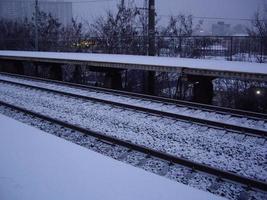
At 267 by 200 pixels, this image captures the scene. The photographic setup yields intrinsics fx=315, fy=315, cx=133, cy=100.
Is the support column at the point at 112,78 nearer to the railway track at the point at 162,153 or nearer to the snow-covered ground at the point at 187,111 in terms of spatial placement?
the snow-covered ground at the point at 187,111

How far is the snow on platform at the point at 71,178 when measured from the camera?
425 centimetres

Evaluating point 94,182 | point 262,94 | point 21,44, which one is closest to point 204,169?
point 94,182

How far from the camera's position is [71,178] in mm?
4770

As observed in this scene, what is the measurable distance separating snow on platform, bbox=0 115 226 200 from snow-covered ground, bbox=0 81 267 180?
7.60ft

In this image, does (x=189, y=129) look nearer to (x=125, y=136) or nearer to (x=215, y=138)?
(x=215, y=138)

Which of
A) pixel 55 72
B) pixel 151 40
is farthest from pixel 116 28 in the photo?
pixel 55 72

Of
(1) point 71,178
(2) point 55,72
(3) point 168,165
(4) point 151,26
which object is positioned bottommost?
(3) point 168,165

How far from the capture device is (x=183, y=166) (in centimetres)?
649

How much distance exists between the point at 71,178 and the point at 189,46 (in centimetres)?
1440

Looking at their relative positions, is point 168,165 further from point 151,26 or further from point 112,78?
point 151,26

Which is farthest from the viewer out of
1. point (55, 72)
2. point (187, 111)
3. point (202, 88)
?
point (55, 72)

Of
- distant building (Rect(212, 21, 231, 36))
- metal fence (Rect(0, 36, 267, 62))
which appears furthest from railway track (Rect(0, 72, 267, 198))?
distant building (Rect(212, 21, 231, 36))

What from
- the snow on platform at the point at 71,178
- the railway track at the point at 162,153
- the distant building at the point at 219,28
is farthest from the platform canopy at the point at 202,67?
the distant building at the point at 219,28

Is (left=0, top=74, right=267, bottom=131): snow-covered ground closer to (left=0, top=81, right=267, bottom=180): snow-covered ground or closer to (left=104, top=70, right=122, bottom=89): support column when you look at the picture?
(left=0, top=81, right=267, bottom=180): snow-covered ground
